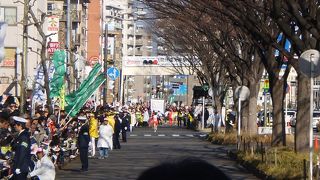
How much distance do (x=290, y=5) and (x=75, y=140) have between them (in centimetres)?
1258

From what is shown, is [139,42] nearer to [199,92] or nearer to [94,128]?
[199,92]

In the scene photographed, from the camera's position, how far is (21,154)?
15.6m

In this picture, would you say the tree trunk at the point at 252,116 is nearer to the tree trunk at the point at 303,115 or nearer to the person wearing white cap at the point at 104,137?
the person wearing white cap at the point at 104,137

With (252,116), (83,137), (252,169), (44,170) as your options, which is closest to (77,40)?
(252,116)

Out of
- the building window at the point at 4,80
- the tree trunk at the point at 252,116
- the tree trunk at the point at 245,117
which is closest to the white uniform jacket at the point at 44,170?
the tree trunk at the point at 252,116

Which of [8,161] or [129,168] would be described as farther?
[129,168]

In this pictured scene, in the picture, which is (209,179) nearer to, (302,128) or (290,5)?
(290,5)

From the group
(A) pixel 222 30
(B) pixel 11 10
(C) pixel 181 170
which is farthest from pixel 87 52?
(C) pixel 181 170

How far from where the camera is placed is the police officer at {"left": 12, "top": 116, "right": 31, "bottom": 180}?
50.7 ft

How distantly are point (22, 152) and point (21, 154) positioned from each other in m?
0.07

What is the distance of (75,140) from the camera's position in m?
28.9

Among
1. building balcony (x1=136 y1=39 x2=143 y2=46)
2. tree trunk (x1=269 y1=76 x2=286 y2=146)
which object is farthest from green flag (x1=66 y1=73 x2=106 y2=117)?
building balcony (x1=136 y1=39 x2=143 y2=46)

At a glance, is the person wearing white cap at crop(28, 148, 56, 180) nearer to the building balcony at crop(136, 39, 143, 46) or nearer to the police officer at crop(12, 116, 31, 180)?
the police officer at crop(12, 116, 31, 180)

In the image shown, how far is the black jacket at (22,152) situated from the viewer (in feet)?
50.6
